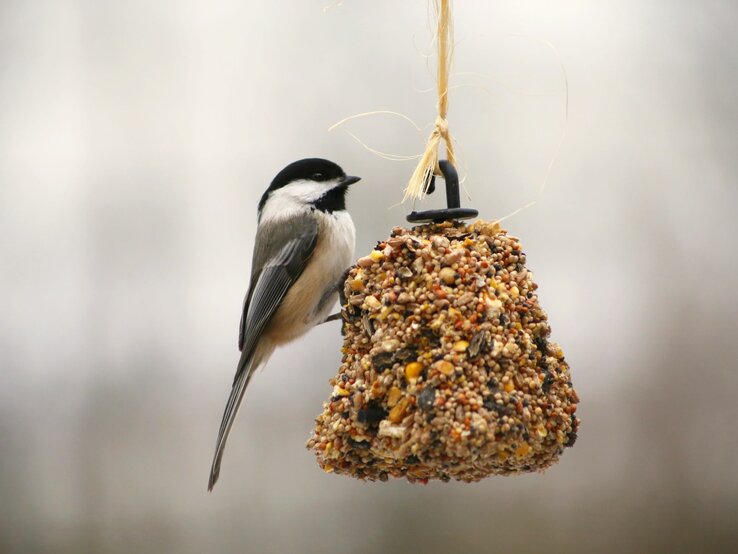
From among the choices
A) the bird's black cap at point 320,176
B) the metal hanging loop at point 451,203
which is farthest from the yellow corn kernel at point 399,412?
the bird's black cap at point 320,176

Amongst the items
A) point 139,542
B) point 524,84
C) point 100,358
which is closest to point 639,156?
point 524,84

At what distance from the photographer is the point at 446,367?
1490 millimetres

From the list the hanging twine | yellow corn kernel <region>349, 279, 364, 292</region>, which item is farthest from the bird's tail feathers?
the hanging twine

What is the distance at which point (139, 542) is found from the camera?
3748 mm

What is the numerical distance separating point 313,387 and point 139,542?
3.69 ft

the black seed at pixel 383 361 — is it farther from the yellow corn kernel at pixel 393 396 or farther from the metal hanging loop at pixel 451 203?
the metal hanging loop at pixel 451 203

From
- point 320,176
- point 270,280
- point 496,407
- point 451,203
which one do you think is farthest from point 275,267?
point 496,407

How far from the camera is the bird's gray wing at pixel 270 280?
2.19m

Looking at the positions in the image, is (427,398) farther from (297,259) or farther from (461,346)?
(297,259)

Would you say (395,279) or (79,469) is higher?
(395,279)

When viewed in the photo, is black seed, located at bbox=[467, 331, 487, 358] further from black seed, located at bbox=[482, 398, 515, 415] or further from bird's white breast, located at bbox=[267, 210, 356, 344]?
bird's white breast, located at bbox=[267, 210, 356, 344]

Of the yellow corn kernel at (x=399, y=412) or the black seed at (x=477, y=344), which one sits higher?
the black seed at (x=477, y=344)

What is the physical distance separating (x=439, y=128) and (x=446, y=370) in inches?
20.9

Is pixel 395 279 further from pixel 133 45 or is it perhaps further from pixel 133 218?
pixel 133 45
